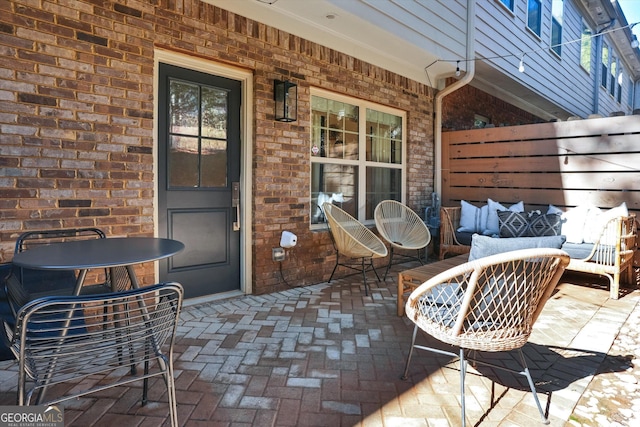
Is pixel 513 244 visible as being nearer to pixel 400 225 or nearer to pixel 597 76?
pixel 400 225

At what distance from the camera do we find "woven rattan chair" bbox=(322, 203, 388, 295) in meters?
3.60

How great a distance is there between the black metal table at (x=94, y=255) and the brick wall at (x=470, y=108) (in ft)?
16.7

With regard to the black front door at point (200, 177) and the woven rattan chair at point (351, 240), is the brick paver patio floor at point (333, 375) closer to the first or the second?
the black front door at point (200, 177)

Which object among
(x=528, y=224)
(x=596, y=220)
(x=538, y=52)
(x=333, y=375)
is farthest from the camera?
(x=538, y=52)

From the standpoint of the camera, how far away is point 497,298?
5.27ft

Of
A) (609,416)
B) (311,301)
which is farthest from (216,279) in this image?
(609,416)

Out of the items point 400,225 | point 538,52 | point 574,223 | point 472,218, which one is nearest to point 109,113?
point 400,225

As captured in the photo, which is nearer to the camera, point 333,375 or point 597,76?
point 333,375

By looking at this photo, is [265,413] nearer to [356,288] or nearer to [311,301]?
[311,301]

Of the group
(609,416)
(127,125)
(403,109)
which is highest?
(403,109)

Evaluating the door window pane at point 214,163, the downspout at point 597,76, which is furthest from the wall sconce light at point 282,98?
the downspout at point 597,76

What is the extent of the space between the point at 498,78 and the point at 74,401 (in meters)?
6.54

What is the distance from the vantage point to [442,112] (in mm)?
5797
